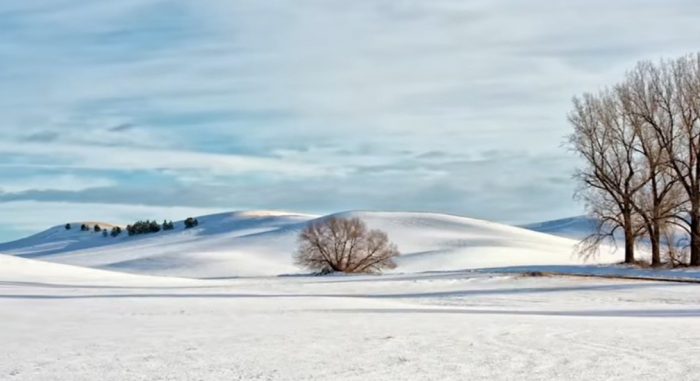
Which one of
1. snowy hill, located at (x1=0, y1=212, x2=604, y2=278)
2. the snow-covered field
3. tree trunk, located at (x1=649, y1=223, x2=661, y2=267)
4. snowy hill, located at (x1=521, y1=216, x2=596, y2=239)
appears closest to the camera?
the snow-covered field

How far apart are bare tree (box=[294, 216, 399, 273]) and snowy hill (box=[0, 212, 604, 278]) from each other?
848cm

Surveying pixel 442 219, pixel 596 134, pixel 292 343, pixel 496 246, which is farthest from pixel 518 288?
pixel 442 219

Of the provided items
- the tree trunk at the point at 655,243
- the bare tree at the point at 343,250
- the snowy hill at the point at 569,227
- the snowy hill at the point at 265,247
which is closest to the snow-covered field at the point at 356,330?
the tree trunk at the point at 655,243

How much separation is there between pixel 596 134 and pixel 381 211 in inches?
2260

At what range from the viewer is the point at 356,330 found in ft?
46.8

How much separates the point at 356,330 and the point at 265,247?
61.2 m

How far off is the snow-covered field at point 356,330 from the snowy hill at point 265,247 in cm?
2598

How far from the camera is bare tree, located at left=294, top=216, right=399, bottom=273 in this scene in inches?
1879

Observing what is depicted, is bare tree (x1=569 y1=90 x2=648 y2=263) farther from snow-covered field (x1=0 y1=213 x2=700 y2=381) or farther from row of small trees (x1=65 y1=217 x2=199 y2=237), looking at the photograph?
row of small trees (x1=65 y1=217 x2=199 y2=237)

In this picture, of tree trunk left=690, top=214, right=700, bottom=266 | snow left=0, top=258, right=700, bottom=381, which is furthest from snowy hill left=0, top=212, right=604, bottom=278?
snow left=0, top=258, right=700, bottom=381

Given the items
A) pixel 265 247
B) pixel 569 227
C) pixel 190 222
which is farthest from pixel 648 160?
pixel 569 227

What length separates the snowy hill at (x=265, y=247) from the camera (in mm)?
A: 62406

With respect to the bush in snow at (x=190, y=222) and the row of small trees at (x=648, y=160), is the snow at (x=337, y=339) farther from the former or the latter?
the bush in snow at (x=190, y=222)

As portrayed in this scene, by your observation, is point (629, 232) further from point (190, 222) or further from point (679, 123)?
point (190, 222)
